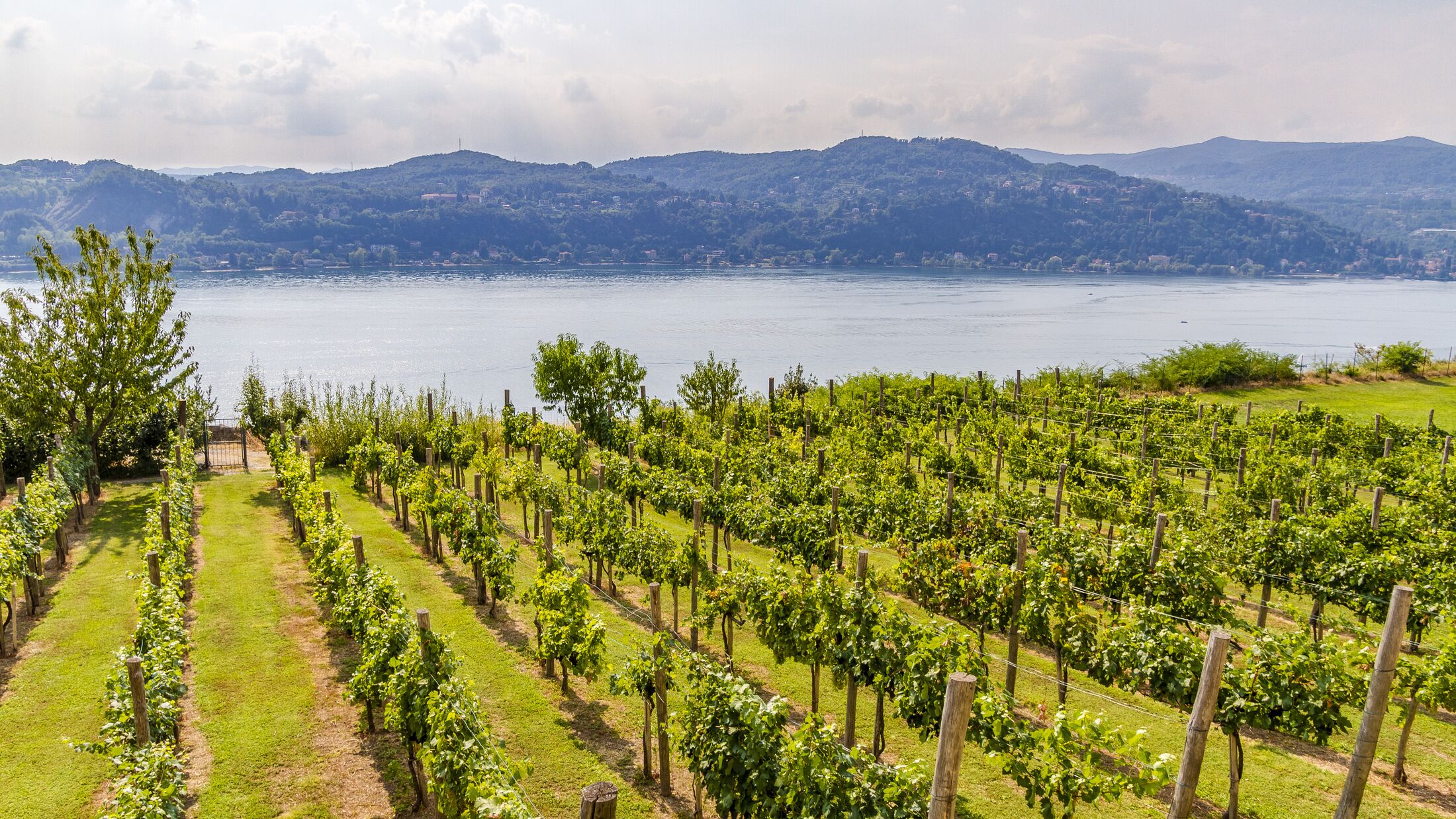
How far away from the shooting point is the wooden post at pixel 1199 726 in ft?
20.4

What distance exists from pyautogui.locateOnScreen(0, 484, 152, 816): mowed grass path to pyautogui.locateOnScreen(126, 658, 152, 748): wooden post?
1.45 metres

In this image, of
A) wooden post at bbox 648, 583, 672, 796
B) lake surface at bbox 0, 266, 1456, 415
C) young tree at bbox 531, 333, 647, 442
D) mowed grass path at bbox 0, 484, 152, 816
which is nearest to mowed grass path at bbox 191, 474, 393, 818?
mowed grass path at bbox 0, 484, 152, 816

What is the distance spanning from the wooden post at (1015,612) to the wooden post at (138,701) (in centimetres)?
899

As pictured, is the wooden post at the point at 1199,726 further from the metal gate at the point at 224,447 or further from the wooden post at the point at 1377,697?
the metal gate at the point at 224,447

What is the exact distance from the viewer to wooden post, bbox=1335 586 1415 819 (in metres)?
6.61

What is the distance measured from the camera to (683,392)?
1230 inches

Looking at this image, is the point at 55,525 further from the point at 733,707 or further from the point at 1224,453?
the point at 1224,453

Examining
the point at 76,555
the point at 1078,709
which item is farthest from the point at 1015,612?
the point at 76,555

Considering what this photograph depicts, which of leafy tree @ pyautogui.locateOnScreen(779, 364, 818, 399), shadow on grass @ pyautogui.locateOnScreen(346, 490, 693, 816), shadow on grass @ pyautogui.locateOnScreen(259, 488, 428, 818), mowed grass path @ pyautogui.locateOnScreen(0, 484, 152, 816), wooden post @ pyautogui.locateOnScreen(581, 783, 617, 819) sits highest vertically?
wooden post @ pyautogui.locateOnScreen(581, 783, 617, 819)

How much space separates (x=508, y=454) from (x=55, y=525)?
524 inches

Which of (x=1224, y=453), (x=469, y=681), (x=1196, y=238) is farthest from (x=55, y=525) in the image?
(x=1196, y=238)

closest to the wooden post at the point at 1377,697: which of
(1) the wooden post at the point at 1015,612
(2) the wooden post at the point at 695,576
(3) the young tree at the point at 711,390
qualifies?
(1) the wooden post at the point at 1015,612

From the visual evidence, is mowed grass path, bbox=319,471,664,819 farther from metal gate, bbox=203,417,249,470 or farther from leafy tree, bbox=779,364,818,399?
leafy tree, bbox=779,364,818,399

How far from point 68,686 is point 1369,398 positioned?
45.2 meters
